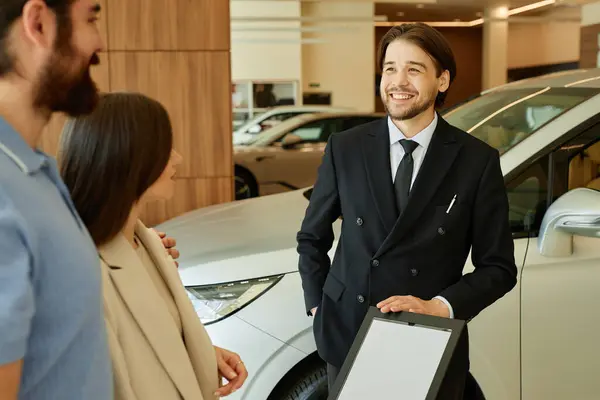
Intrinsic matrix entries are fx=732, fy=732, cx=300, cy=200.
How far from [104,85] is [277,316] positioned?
3.29 m

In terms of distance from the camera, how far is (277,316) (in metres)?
2.56

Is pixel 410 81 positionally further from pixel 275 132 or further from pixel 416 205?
pixel 275 132

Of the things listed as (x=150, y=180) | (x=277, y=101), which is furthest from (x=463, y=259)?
(x=277, y=101)

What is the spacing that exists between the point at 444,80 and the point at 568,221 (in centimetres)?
77

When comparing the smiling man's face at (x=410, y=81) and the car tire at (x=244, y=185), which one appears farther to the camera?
the car tire at (x=244, y=185)

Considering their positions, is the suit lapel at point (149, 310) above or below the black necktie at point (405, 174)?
below

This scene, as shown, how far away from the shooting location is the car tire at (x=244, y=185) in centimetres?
847

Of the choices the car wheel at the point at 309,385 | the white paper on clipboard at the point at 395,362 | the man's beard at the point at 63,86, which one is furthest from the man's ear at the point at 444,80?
the man's beard at the point at 63,86

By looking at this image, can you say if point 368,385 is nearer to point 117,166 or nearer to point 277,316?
point 117,166

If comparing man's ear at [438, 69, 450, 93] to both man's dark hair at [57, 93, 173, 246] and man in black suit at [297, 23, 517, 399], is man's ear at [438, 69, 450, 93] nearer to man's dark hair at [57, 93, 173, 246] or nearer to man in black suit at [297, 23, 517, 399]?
man in black suit at [297, 23, 517, 399]

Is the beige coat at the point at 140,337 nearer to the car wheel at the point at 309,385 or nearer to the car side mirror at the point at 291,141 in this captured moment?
the car wheel at the point at 309,385

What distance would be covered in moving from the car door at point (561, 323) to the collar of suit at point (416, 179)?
0.82m

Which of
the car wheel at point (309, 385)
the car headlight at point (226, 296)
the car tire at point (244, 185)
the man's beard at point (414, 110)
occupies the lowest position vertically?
the car tire at point (244, 185)

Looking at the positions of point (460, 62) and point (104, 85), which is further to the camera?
point (460, 62)
